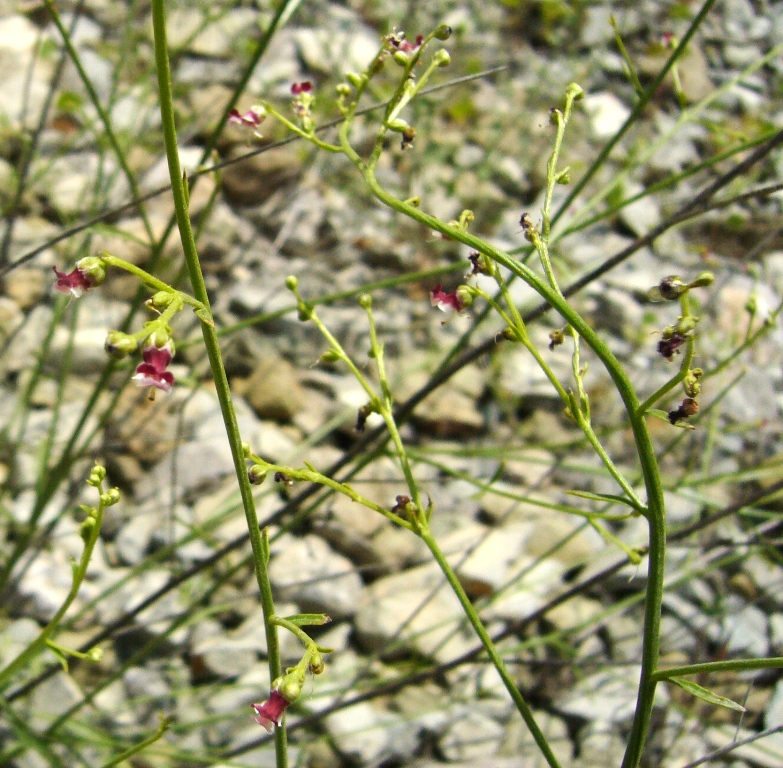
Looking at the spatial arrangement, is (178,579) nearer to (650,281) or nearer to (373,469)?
(373,469)

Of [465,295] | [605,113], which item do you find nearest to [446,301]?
[465,295]

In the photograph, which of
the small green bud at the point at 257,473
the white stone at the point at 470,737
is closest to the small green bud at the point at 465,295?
the small green bud at the point at 257,473

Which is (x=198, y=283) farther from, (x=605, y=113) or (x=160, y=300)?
(x=605, y=113)

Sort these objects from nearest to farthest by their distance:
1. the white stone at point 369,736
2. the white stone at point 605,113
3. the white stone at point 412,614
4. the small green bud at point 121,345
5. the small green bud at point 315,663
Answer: the small green bud at point 121,345, the small green bud at point 315,663, the white stone at point 369,736, the white stone at point 412,614, the white stone at point 605,113

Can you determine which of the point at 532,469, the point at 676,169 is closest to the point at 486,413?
the point at 532,469

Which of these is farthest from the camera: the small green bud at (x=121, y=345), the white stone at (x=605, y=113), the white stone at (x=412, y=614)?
the white stone at (x=605, y=113)

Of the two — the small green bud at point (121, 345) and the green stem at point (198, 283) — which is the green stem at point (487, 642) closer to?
the green stem at point (198, 283)

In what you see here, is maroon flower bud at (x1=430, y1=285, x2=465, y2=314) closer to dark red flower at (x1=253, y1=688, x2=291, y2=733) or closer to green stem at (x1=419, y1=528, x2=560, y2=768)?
green stem at (x1=419, y1=528, x2=560, y2=768)
